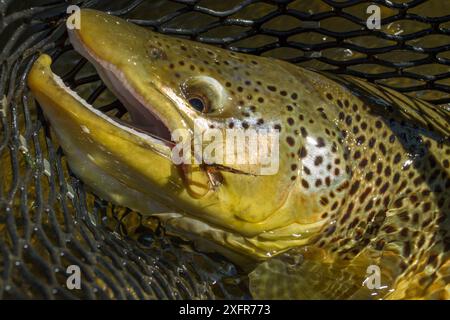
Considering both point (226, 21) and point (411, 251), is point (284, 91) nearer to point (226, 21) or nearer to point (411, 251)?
point (226, 21)

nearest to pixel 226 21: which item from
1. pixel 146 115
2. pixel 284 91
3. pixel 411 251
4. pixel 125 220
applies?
pixel 284 91

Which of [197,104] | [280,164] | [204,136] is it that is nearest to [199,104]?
[197,104]

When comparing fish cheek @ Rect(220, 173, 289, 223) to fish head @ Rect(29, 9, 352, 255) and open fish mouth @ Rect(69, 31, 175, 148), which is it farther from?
open fish mouth @ Rect(69, 31, 175, 148)

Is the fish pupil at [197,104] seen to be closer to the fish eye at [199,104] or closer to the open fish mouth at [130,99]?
the fish eye at [199,104]

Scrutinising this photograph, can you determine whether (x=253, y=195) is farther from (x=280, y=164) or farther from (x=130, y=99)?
(x=130, y=99)

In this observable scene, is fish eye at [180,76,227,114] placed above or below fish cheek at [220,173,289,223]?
above

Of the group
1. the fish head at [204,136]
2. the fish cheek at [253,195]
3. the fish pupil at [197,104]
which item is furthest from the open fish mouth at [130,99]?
the fish cheek at [253,195]

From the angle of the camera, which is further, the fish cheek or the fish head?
the fish cheek

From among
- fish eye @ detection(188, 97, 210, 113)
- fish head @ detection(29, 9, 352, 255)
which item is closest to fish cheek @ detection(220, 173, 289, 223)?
fish head @ detection(29, 9, 352, 255)
